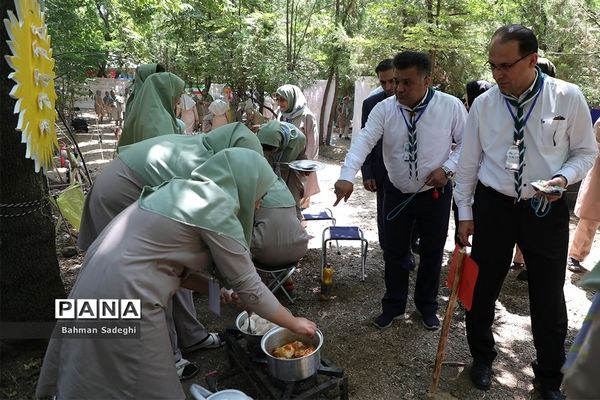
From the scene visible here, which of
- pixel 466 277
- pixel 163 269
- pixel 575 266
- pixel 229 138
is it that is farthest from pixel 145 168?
pixel 575 266

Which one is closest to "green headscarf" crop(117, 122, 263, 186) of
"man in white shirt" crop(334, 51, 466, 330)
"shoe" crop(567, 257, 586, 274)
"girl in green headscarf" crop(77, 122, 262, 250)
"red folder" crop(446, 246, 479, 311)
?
"girl in green headscarf" crop(77, 122, 262, 250)

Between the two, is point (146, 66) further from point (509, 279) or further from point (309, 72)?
point (309, 72)

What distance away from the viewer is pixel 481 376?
281cm

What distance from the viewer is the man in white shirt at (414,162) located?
3086mm

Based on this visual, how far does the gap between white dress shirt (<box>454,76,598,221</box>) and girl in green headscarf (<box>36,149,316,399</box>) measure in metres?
1.53

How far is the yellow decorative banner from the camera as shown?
237cm

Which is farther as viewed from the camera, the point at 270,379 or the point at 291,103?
the point at 291,103

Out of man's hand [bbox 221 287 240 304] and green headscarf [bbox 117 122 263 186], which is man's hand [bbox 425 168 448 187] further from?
man's hand [bbox 221 287 240 304]

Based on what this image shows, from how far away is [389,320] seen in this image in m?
3.54

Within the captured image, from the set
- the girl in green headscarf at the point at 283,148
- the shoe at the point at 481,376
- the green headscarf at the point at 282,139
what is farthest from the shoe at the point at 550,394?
the green headscarf at the point at 282,139

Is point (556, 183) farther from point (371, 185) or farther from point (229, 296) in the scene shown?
point (371, 185)

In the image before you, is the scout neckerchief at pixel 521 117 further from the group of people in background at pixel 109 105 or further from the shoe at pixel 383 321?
the group of people in background at pixel 109 105

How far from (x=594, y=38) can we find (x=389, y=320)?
462 inches

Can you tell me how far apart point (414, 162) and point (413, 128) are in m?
0.25
